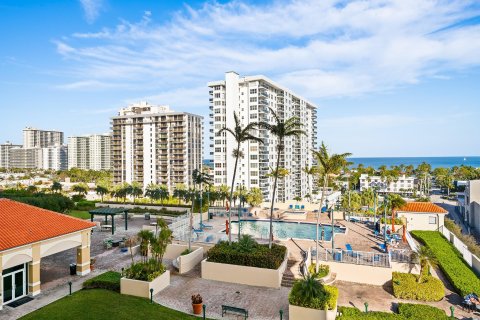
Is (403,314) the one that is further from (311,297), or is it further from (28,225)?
(28,225)

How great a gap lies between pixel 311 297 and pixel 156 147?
342 ft

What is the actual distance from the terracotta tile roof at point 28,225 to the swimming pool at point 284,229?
22.1m

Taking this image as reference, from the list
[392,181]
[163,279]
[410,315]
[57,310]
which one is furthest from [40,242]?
[392,181]

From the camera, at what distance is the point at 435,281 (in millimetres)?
22344

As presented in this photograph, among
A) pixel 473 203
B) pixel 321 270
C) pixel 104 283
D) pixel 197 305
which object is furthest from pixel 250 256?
pixel 473 203

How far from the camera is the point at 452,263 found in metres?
26.7

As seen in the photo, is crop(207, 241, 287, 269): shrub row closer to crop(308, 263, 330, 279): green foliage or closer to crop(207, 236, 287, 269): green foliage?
crop(207, 236, 287, 269): green foliage

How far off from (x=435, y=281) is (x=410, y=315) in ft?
20.4

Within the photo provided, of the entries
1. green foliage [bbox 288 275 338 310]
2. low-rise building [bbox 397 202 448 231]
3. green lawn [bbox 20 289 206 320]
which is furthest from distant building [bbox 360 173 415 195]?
green lawn [bbox 20 289 206 320]

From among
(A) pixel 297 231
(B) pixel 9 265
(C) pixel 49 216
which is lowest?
(A) pixel 297 231

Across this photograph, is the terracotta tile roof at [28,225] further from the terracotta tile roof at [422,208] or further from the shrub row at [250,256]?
the terracotta tile roof at [422,208]

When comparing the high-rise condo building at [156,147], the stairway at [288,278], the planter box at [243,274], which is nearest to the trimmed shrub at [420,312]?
the stairway at [288,278]

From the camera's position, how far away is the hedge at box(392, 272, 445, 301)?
69.1ft

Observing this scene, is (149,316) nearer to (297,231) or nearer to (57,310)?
(57,310)
